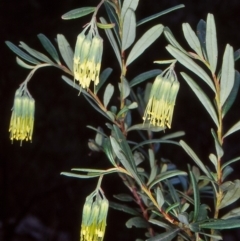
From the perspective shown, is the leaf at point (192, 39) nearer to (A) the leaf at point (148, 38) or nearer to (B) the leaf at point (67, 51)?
(A) the leaf at point (148, 38)

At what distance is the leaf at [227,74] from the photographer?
0.50 m

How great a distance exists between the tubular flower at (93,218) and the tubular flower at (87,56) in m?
0.13

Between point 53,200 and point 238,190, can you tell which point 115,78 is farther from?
point 238,190

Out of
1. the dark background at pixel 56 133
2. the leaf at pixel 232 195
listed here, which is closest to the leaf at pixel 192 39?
the leaf at pixel 232 195

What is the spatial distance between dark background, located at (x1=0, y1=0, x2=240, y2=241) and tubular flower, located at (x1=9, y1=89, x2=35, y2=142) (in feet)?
1.89

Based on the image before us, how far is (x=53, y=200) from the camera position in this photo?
1270 mm

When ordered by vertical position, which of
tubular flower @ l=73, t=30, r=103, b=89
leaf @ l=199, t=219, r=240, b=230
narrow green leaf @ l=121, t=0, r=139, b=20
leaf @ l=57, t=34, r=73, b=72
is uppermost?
narrow green leaf @ l=121, t=0, r=139, b=20

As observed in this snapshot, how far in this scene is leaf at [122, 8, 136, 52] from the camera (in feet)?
1.79

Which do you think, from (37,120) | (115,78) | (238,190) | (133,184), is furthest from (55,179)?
(238,190)

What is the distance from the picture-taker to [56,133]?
126 cm

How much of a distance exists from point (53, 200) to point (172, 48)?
848 mm

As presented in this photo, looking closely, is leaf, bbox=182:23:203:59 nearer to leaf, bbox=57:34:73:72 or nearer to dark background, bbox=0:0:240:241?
leaf, bbox=57:34:73:72

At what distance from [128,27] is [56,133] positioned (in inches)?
29.0

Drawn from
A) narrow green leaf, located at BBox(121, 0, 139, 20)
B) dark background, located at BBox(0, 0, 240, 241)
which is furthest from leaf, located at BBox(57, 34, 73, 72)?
dark background, located at BBox(0, 0, 240, 241)
